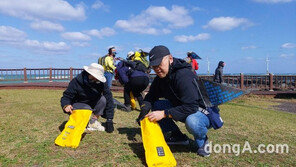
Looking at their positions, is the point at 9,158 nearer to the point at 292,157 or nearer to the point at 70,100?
the point at 70,100

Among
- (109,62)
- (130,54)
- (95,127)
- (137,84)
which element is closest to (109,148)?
(95,127)

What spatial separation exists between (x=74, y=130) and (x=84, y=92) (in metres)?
0.72

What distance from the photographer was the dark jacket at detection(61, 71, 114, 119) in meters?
3.79

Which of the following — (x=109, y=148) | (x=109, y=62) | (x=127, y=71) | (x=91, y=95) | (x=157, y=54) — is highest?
(x=109, y=62)

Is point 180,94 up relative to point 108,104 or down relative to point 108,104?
up

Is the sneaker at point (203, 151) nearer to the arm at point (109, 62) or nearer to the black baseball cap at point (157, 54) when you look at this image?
the black baseball cap at point (157, 54)

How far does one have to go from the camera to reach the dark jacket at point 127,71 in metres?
5.98

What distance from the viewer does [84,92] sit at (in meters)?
3.86

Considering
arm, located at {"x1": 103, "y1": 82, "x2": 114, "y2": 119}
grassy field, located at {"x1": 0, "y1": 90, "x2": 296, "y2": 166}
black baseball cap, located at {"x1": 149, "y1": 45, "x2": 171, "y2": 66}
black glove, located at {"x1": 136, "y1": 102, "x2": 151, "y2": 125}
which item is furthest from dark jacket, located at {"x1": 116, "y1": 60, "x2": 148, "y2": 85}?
black baseball cap, located at {"x1": 149, "y1": 45, "x2": 171, "y2": 66}

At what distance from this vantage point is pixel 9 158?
2.89 m

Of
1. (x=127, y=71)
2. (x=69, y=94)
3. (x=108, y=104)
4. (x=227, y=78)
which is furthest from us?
(x=227, y=78)

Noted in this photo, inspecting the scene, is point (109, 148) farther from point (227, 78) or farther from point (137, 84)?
point (227, 78)

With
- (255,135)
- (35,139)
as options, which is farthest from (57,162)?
(255,135)

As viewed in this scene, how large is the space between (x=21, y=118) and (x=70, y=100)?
6.14 feet
